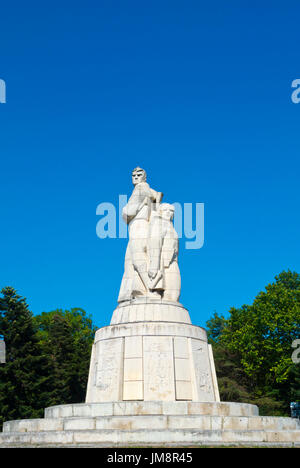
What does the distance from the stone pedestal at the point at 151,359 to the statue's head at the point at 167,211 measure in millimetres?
3482

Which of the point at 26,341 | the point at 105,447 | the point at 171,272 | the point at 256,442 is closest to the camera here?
the point at 105,447

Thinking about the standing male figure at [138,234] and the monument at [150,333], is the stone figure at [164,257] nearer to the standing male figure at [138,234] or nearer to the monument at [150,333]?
the monument at [150,333]

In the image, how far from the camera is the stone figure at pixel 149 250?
1861 centimetres

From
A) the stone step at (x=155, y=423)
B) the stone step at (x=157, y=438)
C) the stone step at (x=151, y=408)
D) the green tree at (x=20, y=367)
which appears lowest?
the stone step at (x=157, y=438)

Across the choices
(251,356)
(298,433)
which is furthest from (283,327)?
(298,433)

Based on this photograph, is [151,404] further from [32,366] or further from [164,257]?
[32,366]

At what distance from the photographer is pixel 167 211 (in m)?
19.8

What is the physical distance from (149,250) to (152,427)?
282 inches

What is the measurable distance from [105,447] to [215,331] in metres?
43.5

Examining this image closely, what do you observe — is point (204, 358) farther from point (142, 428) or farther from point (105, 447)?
point (105, 447)

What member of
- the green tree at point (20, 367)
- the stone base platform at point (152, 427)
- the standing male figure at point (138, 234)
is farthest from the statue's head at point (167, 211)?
the green tree at point (20, 367)

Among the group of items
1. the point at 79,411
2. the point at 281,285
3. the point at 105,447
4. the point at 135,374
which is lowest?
the point at 105,447

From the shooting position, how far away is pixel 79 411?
14836mm

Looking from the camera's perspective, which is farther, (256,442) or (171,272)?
(171,272)
